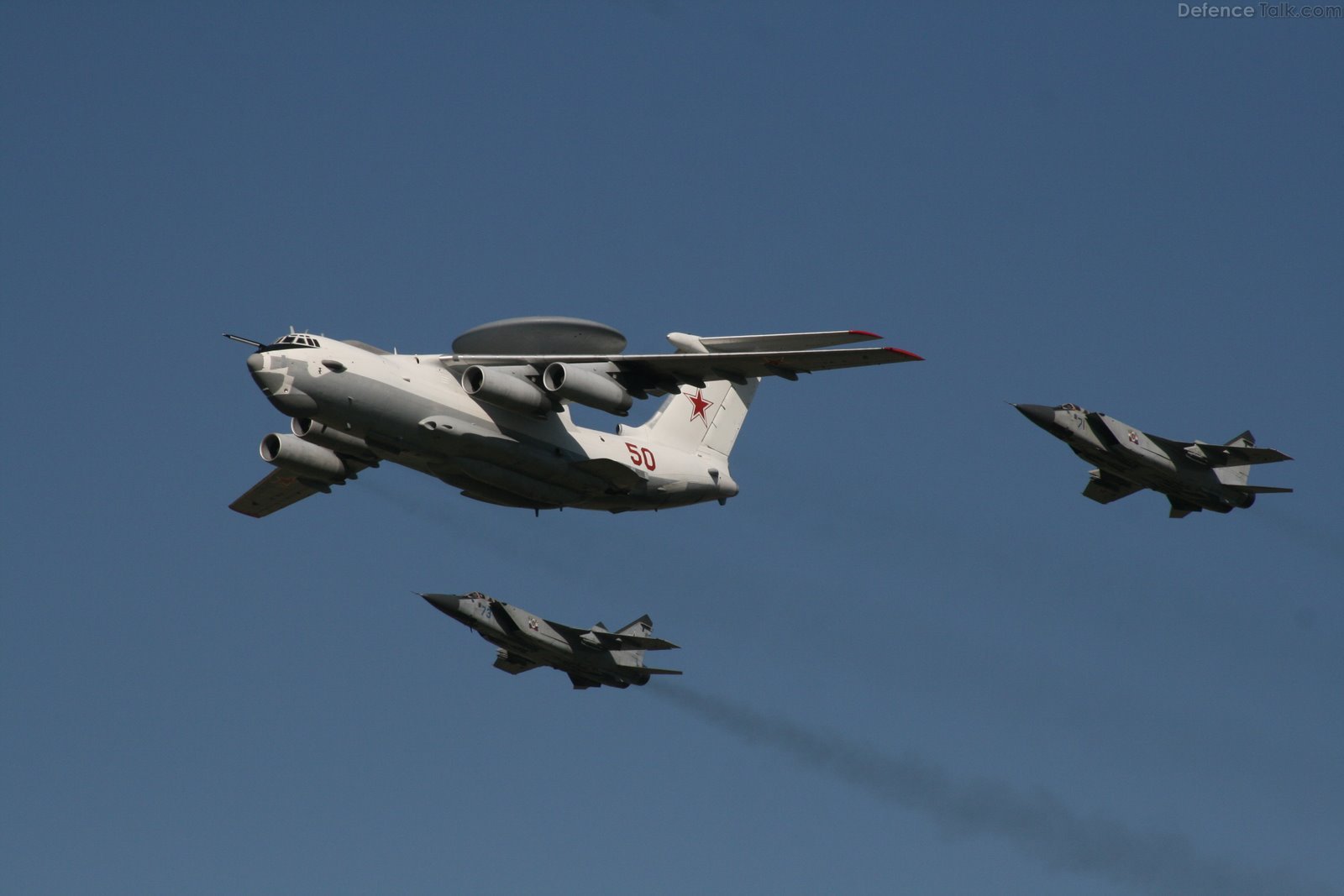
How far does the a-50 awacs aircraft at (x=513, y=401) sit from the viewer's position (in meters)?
24.4

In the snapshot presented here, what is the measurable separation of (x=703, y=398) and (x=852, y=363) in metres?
5.34

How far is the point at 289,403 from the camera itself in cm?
2411

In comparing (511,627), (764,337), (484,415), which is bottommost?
(511,627)

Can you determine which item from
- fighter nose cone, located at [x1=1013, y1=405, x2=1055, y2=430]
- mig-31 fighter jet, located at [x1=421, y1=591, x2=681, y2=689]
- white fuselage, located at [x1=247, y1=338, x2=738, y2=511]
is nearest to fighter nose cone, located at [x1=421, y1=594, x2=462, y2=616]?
mig-31 fighter jet, located at [x1=421, y1=591, x2=681, y2=689]

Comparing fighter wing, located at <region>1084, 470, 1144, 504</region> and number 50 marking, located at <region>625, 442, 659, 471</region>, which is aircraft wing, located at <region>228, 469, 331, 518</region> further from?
fighter wing, located at <region>1084, 470, 1144, 504</region>

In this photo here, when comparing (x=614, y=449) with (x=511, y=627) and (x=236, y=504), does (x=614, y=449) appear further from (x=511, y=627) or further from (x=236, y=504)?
(x=236, y=504)

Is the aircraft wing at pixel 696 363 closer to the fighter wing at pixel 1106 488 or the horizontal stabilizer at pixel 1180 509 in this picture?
the fighter wing at pixel 1106 488

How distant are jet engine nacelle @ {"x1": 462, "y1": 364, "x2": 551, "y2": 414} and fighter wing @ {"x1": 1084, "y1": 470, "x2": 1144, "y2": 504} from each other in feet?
31.4

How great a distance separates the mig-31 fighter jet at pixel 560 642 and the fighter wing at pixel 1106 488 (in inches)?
304

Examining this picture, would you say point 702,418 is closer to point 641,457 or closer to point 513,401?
point 641,457

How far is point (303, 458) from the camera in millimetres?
27188

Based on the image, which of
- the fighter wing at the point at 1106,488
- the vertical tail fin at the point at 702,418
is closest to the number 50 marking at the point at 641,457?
the vertical tail fin at the point at 702,418

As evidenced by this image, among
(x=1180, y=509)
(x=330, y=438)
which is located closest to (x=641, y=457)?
(x=330, y=438)

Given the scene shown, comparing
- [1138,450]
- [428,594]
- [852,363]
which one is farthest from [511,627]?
[1138,450]
